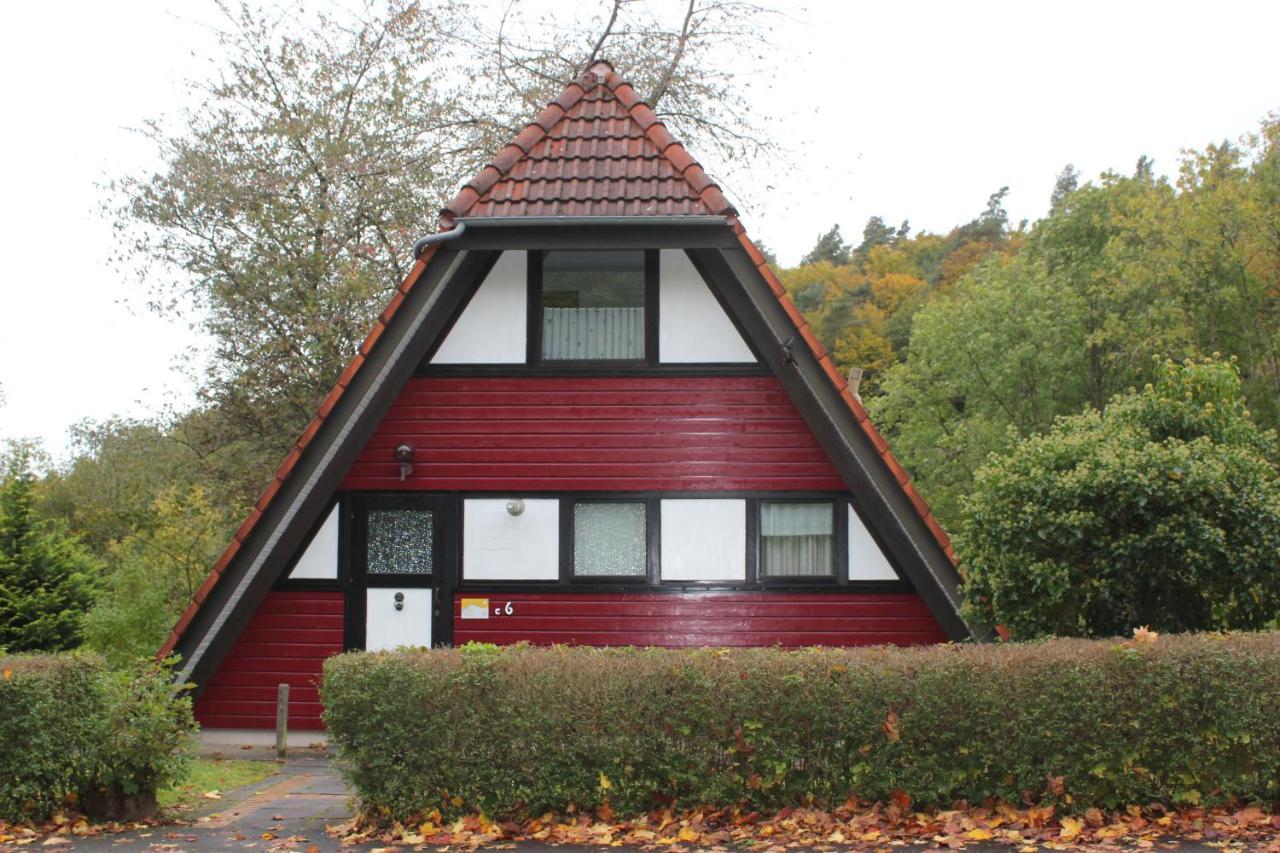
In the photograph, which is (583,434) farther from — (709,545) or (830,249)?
(830,249)

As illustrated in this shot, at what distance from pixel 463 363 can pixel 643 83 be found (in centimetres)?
1137

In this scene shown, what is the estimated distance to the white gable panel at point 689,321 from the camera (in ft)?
42.8

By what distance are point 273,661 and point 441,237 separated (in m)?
4.90

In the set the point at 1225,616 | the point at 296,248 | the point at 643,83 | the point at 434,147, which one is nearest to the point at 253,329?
the point at 296,248

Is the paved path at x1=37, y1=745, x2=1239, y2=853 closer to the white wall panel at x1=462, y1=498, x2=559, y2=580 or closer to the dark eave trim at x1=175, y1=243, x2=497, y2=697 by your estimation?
the dark eave trim at x1=175, y1=243, x2=497, y2=697

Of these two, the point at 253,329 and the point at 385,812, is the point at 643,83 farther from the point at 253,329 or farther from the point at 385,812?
the point at 385,812

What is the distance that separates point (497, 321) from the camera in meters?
13.2

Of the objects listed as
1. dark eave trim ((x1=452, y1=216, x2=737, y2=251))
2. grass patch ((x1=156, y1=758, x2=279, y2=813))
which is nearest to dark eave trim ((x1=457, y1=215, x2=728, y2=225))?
dark eave trim ((x1=452, y1=216, x2=737, y2=251))

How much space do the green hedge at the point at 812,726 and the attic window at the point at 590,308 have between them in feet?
16.4

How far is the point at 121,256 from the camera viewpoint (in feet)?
77.5

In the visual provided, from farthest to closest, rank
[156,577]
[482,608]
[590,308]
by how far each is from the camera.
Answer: [156,577], [590,308], [482,608]

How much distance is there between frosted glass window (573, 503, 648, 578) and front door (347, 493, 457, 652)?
53.7 inches

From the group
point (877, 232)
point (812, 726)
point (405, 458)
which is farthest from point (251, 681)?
point (877, 232)

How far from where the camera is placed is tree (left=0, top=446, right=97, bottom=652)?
15.5m
